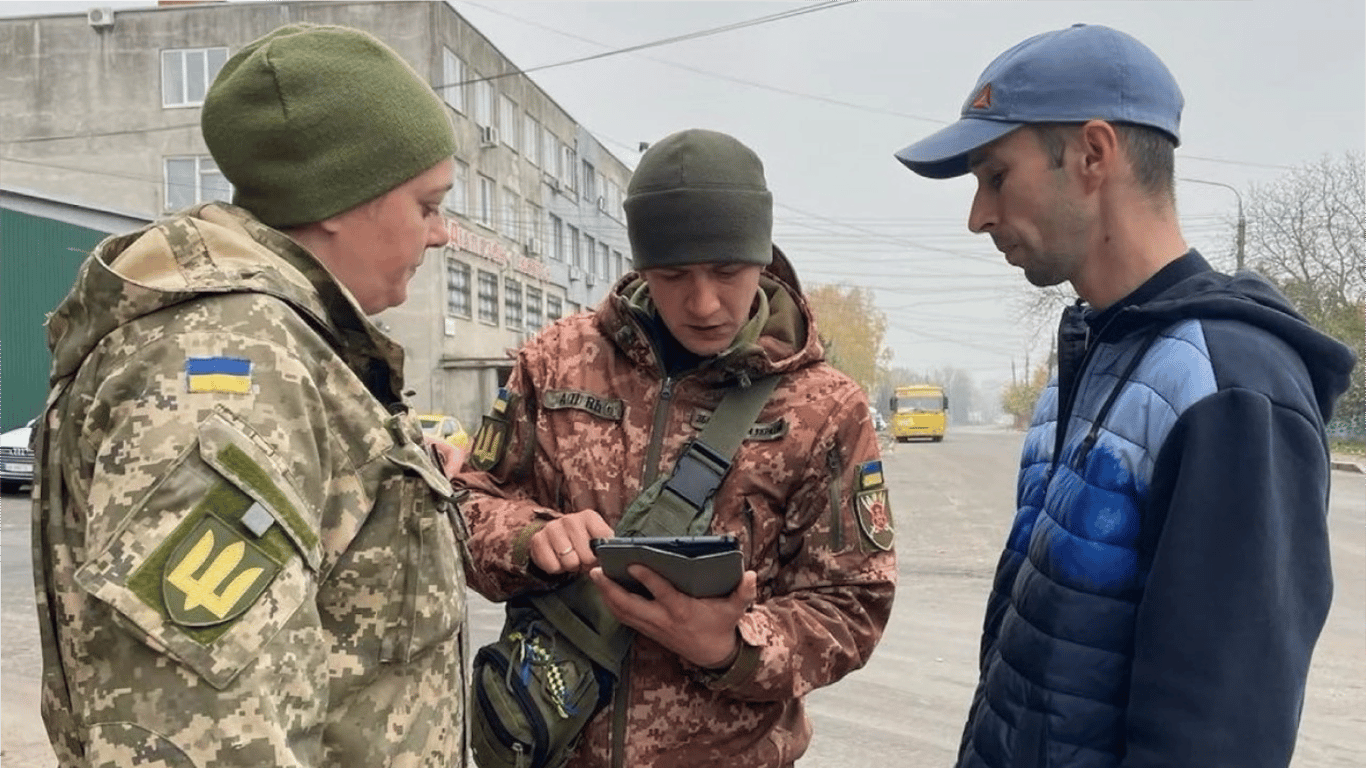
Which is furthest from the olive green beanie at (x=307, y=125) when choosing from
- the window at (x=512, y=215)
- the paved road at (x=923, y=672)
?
the window at (x=512, y=215)

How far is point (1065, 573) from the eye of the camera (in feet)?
5.41

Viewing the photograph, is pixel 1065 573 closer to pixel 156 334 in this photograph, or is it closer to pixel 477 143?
pixel 156 334

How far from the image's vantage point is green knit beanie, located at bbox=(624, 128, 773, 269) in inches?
83.0

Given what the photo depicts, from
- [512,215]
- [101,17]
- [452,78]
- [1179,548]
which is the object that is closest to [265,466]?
[1179,548]

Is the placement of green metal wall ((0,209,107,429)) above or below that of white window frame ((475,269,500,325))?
above

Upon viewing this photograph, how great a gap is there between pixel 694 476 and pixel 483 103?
110ft

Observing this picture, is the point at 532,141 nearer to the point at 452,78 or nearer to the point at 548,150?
the point at 548,150

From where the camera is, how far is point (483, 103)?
3356cm

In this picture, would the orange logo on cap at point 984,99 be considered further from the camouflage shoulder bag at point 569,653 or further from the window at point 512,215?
the window at point 512,215

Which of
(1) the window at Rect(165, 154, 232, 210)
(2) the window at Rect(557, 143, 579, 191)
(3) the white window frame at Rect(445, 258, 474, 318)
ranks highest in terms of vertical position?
(1) the window at Rect(165, 154, 232, 210)

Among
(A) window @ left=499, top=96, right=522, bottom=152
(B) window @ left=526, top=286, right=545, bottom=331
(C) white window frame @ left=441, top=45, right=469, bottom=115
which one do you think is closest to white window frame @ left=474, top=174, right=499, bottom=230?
(A) window @ left=499, top=96, right=522, bottom=152

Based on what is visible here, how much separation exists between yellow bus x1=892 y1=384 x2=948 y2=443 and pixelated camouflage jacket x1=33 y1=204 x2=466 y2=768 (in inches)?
1670

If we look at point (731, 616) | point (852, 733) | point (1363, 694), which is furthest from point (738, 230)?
point (1363, 694)

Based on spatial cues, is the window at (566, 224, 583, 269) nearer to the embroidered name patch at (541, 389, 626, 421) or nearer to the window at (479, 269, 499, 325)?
the window at (479, 269, 499, 325)
